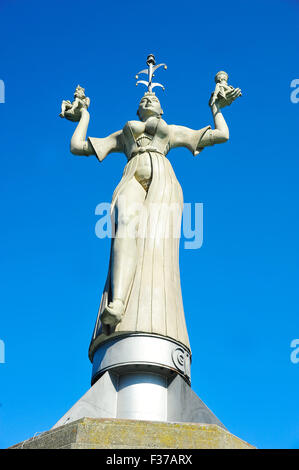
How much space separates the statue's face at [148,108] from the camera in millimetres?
11312

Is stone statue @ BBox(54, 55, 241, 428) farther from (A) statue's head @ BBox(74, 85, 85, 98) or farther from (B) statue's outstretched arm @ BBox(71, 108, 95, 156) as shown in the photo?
(A) statue's head @ BBox(74, 85, 85, 98)

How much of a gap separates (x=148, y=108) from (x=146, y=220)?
8.78 feet

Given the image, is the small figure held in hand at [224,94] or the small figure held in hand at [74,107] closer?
the small figure held in hand at [224,94]

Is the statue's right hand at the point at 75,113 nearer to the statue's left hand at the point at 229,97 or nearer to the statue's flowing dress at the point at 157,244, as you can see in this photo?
the statue's flowing dress at the point at 157,244

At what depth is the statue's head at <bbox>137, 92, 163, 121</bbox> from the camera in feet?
37.1

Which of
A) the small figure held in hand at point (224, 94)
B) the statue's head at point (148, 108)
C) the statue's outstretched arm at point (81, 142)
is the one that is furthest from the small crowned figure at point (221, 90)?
the statue's outstretched arm at point (81, 142)

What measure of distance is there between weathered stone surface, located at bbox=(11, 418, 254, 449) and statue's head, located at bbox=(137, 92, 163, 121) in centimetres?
652

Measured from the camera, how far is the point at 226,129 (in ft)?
37.4

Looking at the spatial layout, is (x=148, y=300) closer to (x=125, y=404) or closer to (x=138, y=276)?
(x=138, y=276)

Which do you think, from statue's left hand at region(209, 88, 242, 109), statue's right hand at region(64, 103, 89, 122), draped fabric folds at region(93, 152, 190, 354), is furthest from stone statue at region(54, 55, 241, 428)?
statue's right hand at region(64, 103, 89, 122)

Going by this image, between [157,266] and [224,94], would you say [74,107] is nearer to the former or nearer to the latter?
[224,94]

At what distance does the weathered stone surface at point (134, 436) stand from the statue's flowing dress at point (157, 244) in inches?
78.9

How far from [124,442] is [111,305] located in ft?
8.23
